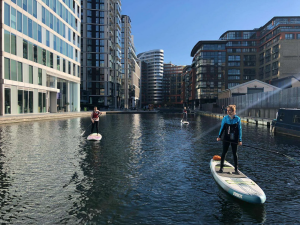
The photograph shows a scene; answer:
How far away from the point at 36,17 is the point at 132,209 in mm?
43459

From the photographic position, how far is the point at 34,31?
41.1 m

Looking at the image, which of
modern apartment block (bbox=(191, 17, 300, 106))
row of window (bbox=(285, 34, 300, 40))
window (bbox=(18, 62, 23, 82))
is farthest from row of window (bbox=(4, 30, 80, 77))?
row of window (bbox=(285, 34, 300, 40))

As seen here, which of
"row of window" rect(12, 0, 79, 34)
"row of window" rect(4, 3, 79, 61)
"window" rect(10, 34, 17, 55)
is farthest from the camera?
"row of window" rect(12, 0, 79, 34)

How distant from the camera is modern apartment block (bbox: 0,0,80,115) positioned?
114ft

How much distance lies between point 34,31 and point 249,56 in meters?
98.4

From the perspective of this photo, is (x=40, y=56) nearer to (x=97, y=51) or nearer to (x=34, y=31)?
(x=34, y=31)

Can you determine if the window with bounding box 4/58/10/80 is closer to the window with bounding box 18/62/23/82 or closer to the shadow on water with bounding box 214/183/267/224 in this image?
the window with bounding box 18/62/23/82

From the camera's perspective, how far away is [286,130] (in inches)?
790

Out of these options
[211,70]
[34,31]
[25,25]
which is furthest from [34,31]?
[211,70]

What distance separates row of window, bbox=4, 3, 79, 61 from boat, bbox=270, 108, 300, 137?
33.6 metres

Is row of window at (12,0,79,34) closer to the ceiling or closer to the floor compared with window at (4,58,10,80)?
closer to the ceiling

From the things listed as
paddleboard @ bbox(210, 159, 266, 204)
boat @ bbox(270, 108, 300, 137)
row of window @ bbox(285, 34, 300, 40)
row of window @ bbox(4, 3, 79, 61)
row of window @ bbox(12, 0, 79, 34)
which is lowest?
paddleboard @ bbox(210, 159, 266, 204)

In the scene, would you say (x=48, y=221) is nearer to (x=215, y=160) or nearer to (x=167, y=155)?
(x=215, y=160)

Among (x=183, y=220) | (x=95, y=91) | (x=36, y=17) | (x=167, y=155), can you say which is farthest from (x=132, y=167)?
(x=95, y=91)
